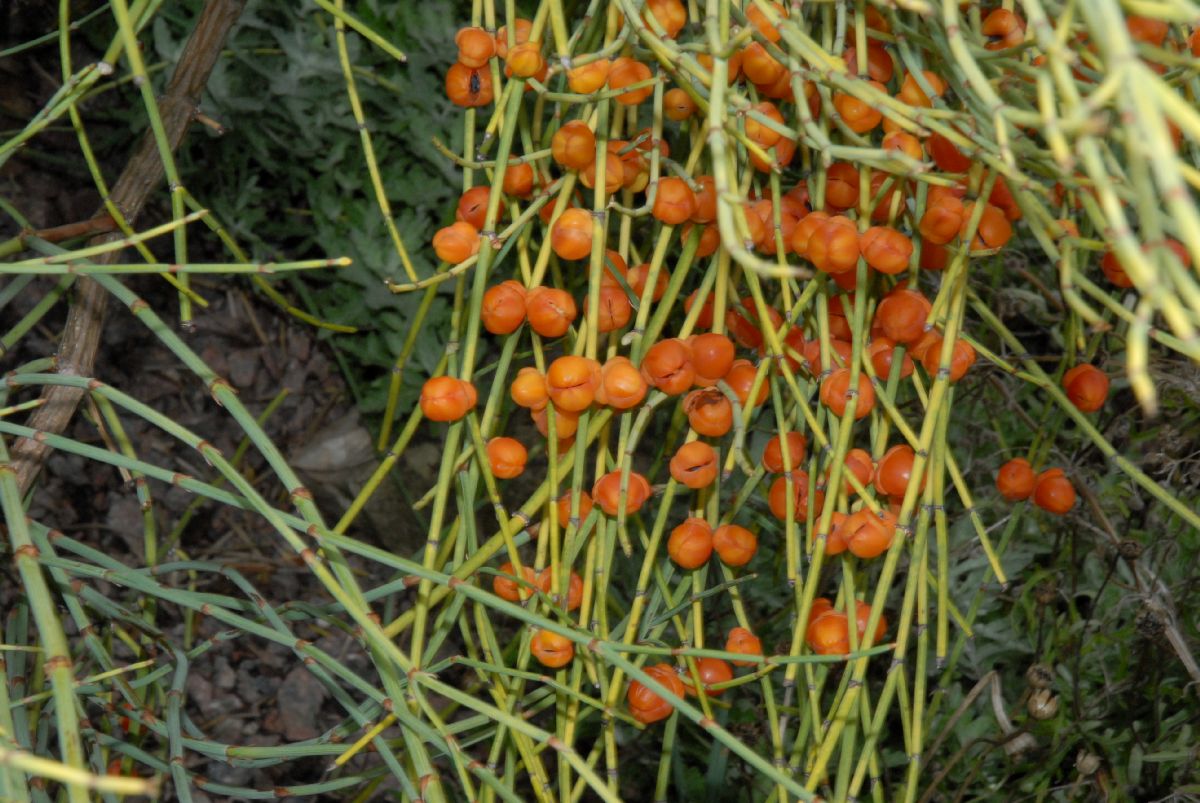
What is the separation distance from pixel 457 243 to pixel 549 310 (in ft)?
0.22

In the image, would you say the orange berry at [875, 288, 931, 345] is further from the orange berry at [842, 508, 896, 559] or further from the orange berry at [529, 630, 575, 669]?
the orange berry at [529, 630, 575, 669]

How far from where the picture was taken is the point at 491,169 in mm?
692

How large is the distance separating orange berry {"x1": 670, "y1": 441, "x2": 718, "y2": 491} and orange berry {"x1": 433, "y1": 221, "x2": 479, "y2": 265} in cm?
17

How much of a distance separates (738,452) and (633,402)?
2.5 inches

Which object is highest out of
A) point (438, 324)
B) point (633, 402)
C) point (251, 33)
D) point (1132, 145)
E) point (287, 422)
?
point (1132, 145)

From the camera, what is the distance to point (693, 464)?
65 cm

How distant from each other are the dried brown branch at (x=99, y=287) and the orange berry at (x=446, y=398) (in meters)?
0.30

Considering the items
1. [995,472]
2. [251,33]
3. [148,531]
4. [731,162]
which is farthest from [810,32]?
[251,33]

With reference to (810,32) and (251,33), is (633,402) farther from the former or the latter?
(251,33)

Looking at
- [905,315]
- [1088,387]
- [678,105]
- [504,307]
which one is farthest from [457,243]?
[1088,387]

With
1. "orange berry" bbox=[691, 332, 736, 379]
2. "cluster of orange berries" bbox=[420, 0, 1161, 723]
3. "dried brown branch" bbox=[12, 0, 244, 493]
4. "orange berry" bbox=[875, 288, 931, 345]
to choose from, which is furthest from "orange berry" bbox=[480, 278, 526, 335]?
"dried brown branch" bbox=[12, 0, 244, 493]

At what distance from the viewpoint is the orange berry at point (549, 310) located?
0.64 m

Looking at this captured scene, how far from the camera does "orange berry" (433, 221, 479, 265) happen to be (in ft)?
2.15

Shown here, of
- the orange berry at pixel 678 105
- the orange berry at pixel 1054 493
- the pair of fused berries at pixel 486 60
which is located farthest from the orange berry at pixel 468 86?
the orange berry at pixel 1054 493
